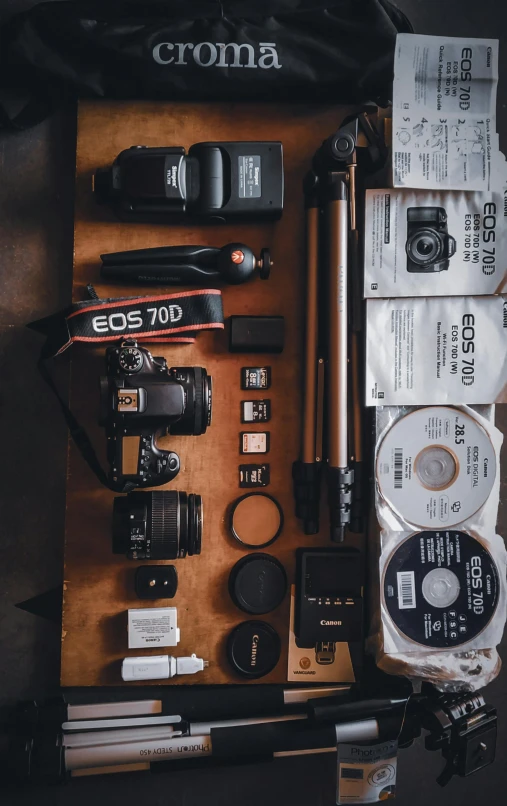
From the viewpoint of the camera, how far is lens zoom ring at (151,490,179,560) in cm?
119

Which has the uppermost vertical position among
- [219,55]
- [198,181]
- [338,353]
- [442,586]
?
[219,55]

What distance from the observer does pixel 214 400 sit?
4.31 feet

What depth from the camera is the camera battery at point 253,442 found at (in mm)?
1307

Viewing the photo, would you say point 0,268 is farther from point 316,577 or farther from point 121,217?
point 316,577

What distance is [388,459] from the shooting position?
1.28m

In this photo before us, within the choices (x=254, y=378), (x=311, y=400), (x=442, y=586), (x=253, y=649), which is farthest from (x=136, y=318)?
(x=442, y=586)

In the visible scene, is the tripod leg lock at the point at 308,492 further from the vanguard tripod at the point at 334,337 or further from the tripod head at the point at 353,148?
the tripod head at the point at 353,148

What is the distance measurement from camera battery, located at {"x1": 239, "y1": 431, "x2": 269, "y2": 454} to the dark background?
1.50 ft

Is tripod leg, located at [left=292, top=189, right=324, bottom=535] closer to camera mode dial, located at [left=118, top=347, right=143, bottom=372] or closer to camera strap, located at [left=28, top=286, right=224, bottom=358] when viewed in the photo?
camera strap, located at [left=28, top=286, right=224, bottom=358]

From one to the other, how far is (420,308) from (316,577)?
2.09 ft

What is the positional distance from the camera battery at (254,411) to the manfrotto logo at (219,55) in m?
0.73

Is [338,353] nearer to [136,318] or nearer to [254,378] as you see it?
[254,378]

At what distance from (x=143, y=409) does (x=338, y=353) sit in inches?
17.1

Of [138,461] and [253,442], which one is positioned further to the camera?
[253,442]
